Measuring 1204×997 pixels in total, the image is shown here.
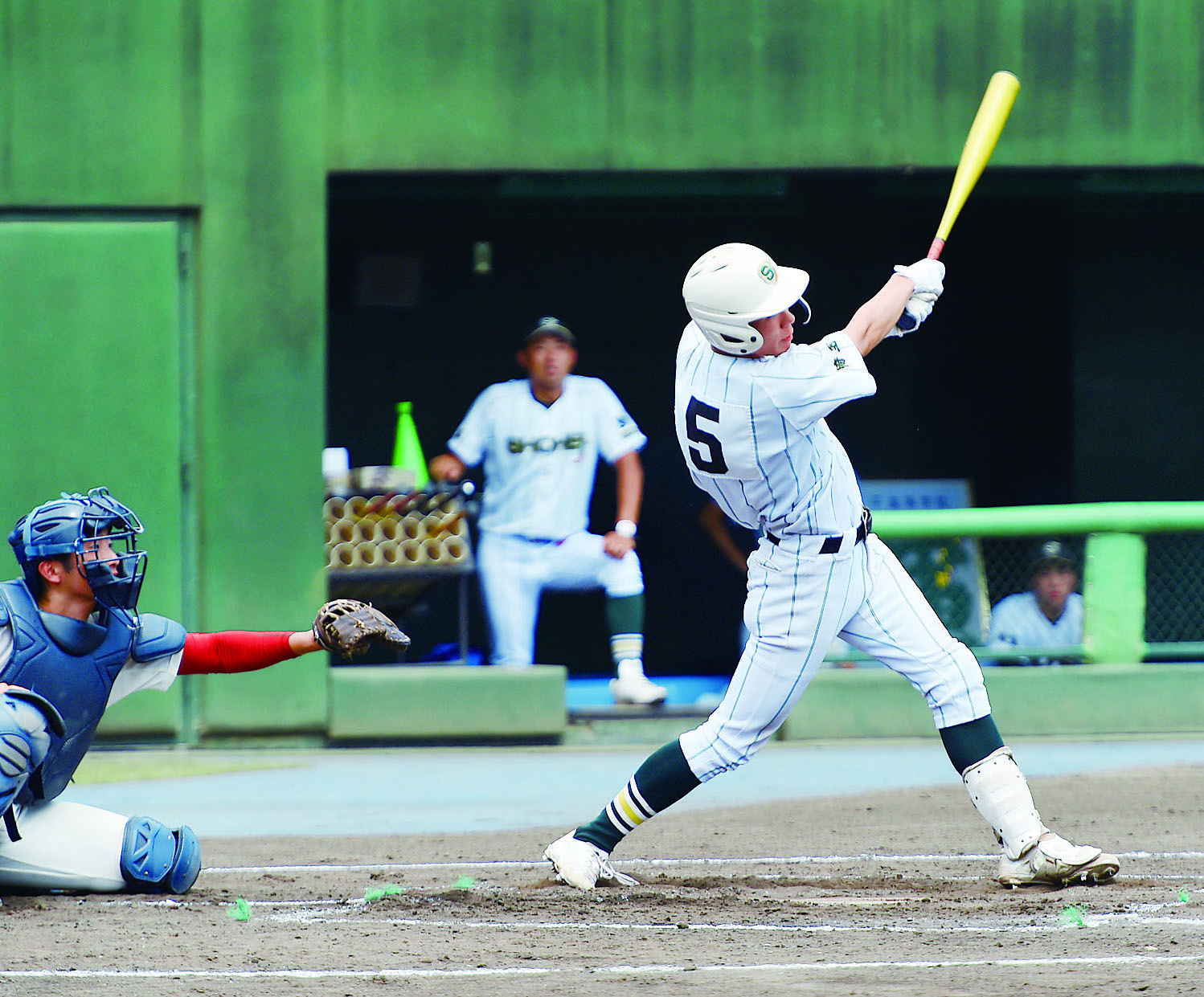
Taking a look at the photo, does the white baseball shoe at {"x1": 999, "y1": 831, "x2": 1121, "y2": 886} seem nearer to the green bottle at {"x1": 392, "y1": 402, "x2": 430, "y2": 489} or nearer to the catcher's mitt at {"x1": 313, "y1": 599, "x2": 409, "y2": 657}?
the catcher's mitt at {"x1": 313, "y1": 599, "x2": 409, "y2": 657}

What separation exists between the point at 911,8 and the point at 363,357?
3.60m

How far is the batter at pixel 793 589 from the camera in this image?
184 inches

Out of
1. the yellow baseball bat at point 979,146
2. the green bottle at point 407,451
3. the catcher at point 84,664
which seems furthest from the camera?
the green bottle at point 407,451

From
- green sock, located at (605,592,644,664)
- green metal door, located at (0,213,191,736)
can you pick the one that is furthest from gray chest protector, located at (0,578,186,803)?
green sock, located at (605,592,644,664)

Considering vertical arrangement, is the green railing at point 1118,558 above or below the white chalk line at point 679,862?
above

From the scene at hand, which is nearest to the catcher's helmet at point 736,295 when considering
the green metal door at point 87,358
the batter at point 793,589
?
the batter at point 793,589

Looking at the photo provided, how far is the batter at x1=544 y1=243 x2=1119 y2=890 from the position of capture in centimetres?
467

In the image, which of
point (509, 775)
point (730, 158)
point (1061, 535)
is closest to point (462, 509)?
point (509, 775)

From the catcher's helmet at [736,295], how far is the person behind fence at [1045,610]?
3776 mm

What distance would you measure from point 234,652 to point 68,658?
1.40ft

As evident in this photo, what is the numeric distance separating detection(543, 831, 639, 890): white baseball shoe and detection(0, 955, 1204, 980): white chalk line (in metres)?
0.88

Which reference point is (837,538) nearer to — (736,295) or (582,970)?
(736,295)

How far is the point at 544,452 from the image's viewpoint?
826cm

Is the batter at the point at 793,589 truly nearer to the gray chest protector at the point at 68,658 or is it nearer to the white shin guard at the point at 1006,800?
the white shin guard at the point at 1006,800
